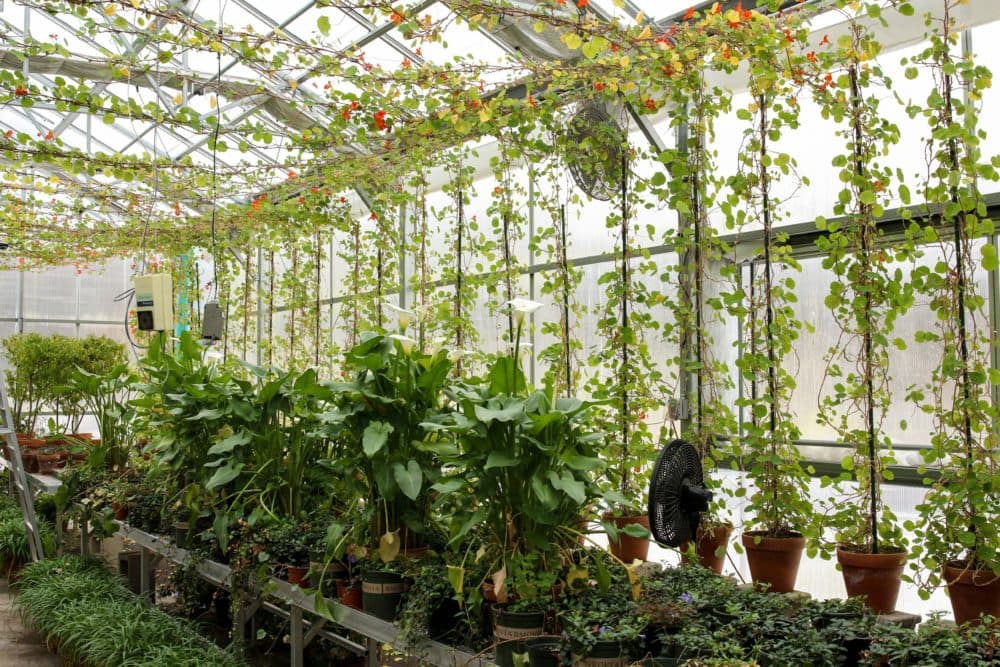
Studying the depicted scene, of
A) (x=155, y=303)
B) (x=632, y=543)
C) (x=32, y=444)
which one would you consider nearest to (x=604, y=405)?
(x=632, y=543)

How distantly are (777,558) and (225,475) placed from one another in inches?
89.3

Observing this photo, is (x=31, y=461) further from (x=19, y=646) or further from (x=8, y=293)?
(x=8, y=293)

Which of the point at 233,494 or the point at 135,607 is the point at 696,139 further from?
the point at 135,607

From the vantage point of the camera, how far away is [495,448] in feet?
8.39

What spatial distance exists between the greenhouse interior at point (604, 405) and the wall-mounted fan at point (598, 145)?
0.03 metres

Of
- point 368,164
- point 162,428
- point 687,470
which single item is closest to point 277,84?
point 368,164

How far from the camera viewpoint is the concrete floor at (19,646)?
4.41m

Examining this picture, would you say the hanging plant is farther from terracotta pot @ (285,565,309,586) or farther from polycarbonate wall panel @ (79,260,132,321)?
polycarbonate wall panel @ (79,260,132,321)

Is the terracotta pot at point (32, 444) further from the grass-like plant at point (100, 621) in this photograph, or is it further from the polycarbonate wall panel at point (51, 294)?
the polycarbonate wall panel at point (51, 294)

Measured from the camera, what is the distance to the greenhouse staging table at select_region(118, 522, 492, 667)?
2607 mm

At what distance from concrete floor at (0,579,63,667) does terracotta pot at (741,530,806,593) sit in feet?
11.5

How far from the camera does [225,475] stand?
3.61m

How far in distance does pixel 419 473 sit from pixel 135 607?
231cm

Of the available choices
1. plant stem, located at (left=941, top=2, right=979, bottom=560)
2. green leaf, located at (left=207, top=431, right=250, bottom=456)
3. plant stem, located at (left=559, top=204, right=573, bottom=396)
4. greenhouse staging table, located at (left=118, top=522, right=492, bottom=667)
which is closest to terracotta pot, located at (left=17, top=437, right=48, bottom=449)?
greenhouse staging table, located at (left=118, top=522, right=492, bottom=667)
